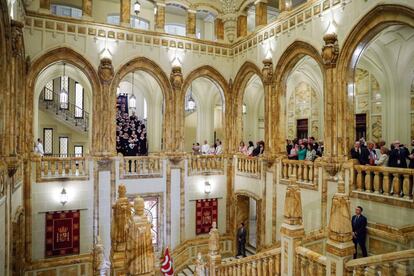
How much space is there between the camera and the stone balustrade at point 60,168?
10.9m

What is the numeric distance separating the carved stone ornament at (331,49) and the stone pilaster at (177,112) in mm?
6063

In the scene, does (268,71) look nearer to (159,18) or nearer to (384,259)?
(159,18)

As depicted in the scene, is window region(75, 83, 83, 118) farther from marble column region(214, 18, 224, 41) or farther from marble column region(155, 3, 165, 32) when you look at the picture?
marble column region(214, 18, 224, 41)

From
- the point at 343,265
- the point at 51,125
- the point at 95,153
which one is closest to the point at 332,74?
the point at 343,265

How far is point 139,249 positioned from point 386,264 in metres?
3.23

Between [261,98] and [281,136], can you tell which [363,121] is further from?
[261,98]

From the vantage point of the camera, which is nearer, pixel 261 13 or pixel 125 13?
pixel 125 13

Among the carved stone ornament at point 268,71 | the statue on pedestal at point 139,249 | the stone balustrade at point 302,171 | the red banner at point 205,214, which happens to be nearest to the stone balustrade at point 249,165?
the stone balustrade at point 302,171

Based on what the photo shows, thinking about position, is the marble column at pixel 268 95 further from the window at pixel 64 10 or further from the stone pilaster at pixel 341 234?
the window at pixel 64 10

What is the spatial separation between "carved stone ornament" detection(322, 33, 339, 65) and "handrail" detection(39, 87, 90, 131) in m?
16.2

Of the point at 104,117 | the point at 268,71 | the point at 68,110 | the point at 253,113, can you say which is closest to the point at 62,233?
the point at 104,117

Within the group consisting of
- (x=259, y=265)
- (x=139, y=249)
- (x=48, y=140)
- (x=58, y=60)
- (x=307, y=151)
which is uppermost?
(x=58, y=60)

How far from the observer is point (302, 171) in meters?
10.2

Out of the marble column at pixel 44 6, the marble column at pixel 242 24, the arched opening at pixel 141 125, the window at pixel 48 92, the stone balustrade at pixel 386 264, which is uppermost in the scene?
the marble column at pixel 242 24
